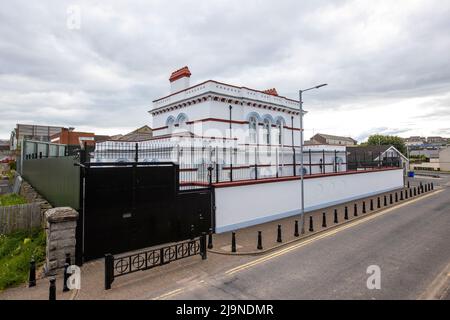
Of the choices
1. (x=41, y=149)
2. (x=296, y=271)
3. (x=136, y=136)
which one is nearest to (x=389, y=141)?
(x=136, y=136)

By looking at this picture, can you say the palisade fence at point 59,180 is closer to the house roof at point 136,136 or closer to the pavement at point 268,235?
the pavement at point 268,235

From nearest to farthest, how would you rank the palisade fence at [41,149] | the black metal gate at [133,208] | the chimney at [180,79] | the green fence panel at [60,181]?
the black metal gate at [133,208] → the green fence panel at [60,181] → the palisade fence at [41,149] → the chimney at [180,79]

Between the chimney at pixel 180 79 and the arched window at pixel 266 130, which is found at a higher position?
the chimney at pixel 180 79

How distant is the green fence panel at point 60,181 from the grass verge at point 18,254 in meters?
1.62

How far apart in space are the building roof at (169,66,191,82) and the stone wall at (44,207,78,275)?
18.1 meters

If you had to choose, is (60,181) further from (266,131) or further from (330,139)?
(330,139)

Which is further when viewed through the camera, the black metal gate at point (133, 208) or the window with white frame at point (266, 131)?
the window with white frame at point (266, 131)

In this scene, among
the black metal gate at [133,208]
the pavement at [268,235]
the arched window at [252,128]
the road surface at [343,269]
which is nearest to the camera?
the road surface at [343,269]

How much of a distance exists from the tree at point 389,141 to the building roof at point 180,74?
210 ft

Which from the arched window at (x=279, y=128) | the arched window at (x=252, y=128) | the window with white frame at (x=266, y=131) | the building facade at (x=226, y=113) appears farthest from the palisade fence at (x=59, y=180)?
the arched window at (x=279, y=128)

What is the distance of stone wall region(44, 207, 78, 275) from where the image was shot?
25.6ft

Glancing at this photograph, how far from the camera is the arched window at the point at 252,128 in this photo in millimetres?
22938

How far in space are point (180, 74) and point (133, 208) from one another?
17.2m

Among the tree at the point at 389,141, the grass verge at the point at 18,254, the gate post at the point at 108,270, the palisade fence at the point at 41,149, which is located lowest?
the grass verge at the point at 18,254
